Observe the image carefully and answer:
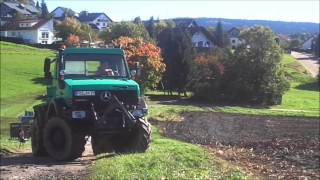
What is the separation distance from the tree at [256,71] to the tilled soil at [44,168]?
131ft

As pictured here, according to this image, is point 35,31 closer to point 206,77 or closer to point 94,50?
point 206,77

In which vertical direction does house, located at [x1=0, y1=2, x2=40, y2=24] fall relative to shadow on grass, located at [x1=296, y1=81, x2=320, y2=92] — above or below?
above

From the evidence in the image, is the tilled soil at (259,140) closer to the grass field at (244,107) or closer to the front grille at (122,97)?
the grass field at (244,107)

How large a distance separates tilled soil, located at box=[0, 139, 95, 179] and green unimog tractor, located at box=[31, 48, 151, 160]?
0.44m

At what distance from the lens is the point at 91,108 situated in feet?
51.9

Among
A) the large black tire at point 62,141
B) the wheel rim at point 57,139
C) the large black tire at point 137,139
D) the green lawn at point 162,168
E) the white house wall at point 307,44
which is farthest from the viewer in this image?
the white house wall at point 307,44

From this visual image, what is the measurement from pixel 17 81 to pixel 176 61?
16.2m

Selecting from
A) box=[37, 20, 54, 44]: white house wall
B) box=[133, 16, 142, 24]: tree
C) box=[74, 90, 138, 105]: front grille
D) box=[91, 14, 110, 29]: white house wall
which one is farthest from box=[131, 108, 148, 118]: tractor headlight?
box=[91, 14, 110, 29]: white house wall

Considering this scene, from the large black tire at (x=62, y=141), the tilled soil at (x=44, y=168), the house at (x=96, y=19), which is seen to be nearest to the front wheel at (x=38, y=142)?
the tilled soil at (x=44, y=168)

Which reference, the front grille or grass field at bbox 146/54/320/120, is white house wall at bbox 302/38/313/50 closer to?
grass field at bbox 146/54/320/120

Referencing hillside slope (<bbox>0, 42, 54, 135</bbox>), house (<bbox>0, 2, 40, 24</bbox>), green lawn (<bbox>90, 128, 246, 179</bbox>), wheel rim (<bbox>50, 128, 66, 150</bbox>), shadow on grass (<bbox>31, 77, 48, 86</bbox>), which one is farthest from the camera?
house (<bbox>0, 2, 40, 24</bbox>)

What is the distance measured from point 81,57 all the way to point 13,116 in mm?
24756

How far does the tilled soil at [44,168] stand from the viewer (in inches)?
513

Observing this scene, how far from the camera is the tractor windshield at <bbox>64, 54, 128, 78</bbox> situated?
16.7 m
